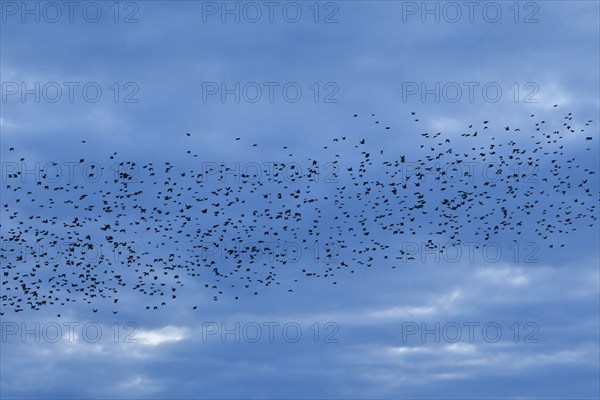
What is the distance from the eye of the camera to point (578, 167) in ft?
241

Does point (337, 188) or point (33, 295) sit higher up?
point (337, 188)

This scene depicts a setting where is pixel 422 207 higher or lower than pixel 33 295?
higher

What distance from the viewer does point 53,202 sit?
74.2 m

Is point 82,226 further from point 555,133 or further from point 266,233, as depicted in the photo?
point 555,133

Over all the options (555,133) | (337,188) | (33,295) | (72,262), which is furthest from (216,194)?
(555,133)

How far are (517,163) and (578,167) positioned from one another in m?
5.77

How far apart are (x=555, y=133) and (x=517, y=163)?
155 inches

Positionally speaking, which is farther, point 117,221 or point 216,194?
point 117,221

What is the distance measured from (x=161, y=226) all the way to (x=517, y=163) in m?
29.7

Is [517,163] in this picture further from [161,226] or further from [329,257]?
[161,226]

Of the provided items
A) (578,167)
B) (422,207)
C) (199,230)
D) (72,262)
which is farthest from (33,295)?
(578,167)

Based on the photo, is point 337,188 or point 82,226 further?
point 82,226

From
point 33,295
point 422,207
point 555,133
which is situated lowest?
point 33,295

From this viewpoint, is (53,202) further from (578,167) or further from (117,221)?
Answer: (578,167)
